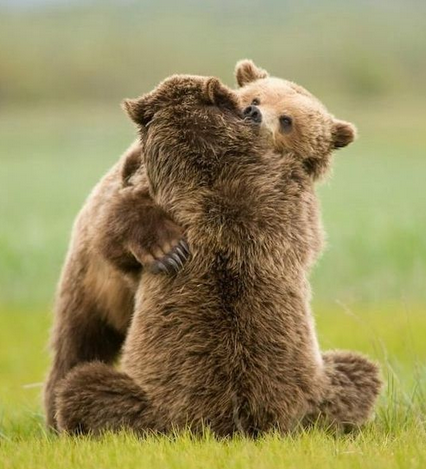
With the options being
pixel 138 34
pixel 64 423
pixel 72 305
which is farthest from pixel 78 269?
pixel 138 34

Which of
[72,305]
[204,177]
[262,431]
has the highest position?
[204,177]

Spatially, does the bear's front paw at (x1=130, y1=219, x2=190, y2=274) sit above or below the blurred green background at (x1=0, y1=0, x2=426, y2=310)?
below

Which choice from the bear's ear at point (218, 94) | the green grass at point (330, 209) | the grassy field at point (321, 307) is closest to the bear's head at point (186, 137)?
the bear's ear at point (218, 94)

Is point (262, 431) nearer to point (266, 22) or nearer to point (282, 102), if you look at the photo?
point (282, 102)

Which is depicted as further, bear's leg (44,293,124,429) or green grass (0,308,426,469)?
bear's leg (44,293,124,429)

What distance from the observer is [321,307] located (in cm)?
1280

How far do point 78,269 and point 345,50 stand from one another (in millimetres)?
85620

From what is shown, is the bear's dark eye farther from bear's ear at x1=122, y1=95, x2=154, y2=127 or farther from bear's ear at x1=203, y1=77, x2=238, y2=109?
bear's ear at x1=122, y1=95, x2=154, y2=127

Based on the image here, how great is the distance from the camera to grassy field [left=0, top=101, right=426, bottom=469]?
4230 millimetres

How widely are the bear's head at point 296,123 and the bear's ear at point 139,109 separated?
0.41m

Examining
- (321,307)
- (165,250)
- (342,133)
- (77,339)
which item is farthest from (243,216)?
(321,307)

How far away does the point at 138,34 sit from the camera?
3807 inches

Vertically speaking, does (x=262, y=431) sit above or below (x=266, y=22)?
below

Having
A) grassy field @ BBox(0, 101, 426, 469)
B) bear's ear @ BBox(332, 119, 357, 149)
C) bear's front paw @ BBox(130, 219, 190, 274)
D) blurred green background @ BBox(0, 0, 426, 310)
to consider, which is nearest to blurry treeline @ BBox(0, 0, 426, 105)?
blurred green background @ BBox(0, 0, 426, 310)
